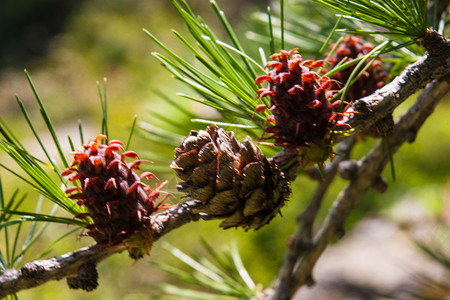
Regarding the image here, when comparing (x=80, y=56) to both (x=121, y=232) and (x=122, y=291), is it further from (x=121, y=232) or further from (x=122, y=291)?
(x=121, y=232)

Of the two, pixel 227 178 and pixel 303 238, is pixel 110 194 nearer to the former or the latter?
pixel 227 178

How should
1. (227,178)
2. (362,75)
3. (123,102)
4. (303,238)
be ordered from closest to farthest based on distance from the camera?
(227,178) → (362,75) → (303,238) → (123,102)

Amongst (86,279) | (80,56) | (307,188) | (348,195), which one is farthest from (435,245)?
(80,56)

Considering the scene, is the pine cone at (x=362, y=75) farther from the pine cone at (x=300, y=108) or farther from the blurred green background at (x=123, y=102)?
the blurred green background at (x=123, y=102)

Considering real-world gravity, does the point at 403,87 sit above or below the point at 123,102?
above

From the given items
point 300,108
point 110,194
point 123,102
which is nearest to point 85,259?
point 110,194

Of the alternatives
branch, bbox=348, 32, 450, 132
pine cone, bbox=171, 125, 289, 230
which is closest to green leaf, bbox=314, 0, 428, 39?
branch, bbox=348, 32, 450, 132
